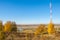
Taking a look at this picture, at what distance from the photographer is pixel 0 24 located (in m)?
41.0

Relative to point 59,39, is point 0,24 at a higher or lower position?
higher

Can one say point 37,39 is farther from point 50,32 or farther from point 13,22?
point 13,22

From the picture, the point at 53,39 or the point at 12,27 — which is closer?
the point at 53,39

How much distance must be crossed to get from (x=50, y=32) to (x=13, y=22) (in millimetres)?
12471

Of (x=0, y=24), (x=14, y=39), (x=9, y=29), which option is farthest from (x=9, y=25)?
(x=14, y=39)

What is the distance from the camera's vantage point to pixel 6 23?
160 ft

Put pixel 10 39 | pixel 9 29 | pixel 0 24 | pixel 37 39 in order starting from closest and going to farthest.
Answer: pixel 37 39, pixel 10 39, pixel 0 24, pixel 9 29

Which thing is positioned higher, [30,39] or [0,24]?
[0,24]

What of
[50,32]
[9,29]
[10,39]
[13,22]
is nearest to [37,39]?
[10,39]

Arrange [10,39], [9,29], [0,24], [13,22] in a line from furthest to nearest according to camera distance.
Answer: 1. [13,22]
2. [9,29]
3. [0,24]
4. [10,39]

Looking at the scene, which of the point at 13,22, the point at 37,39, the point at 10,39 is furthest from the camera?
the point at 13,22

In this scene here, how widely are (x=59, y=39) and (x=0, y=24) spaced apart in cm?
1317

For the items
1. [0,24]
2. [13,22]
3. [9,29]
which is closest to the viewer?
[0,24]

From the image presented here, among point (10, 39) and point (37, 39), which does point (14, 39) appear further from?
point (37, 39)
